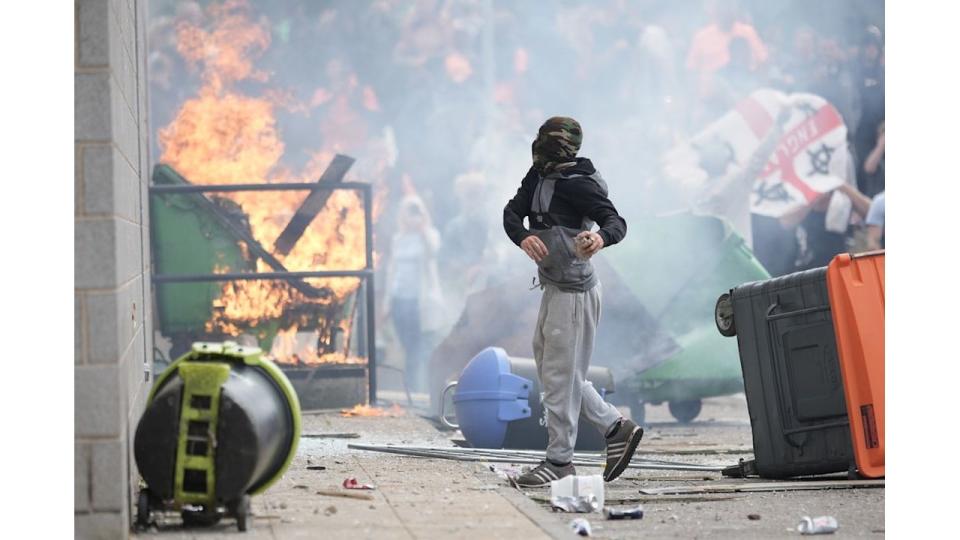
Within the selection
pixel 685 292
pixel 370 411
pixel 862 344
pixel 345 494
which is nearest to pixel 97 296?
pixel 345 494

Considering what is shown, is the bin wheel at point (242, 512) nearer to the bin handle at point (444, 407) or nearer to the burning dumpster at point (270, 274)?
the bin handle at point (444, 407)

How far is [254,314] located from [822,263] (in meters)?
8.41

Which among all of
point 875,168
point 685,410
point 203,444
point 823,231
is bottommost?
point 203,444

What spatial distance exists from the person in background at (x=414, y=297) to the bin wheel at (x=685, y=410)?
5.44 meters

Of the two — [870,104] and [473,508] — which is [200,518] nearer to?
[473,508]

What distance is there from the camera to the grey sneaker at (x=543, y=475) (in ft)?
25.3

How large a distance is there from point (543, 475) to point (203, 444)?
2.19 m

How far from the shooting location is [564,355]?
7.70 m

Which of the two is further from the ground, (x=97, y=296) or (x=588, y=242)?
(x=588, y=242)

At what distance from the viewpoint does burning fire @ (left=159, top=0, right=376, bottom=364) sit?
14820 millimetres

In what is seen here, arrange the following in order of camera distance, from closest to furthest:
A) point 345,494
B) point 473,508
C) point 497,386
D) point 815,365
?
point 473,508
point 345,494
point 815,365
point 497,386

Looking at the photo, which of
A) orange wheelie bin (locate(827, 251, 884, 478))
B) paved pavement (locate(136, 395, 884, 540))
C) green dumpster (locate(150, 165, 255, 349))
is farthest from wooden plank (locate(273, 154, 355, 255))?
orange wheelie bin (locate(827, 251, 884, 478))

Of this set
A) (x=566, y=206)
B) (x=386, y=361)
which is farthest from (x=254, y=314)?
(x=566, y=206)

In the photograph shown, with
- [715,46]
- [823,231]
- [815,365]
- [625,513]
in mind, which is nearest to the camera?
[625,513]
